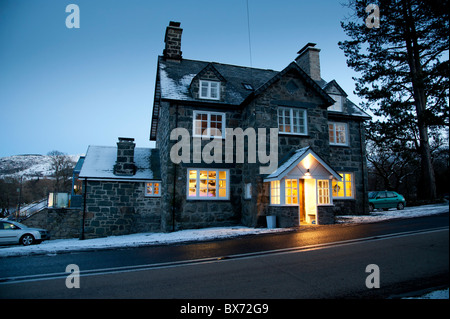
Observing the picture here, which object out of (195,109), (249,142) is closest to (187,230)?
(249,142)

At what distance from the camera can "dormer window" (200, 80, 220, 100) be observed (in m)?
17.0

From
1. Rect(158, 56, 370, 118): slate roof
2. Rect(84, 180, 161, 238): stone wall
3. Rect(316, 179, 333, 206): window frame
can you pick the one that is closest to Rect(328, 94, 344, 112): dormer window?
Rect(158, 56, 370, 118): slate roof

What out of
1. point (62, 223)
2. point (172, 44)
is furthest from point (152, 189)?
point (172, 44)

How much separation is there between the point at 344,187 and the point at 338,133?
12.6 feet

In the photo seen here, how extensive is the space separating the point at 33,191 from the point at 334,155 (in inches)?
Answer: 3054

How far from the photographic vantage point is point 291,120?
16.0 meters

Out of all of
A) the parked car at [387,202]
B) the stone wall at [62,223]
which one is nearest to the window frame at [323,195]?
the parked car at [387,202]

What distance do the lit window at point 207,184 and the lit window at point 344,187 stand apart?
798 cm

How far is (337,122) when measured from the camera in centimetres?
2002

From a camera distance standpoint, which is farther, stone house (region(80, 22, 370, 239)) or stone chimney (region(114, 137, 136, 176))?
stone chimney (region(114, 137, 136, 176))

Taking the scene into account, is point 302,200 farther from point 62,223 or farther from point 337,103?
point 62,223

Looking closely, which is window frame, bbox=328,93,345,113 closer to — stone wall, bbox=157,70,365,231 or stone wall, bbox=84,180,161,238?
stone wall, bbox=157,70,365,231

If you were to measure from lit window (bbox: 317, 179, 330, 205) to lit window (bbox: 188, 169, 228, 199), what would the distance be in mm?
5251

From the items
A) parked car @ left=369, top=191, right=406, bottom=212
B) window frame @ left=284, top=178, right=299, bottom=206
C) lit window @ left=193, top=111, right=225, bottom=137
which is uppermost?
lit window @ left=193, top=111, right=225, bottom=137
